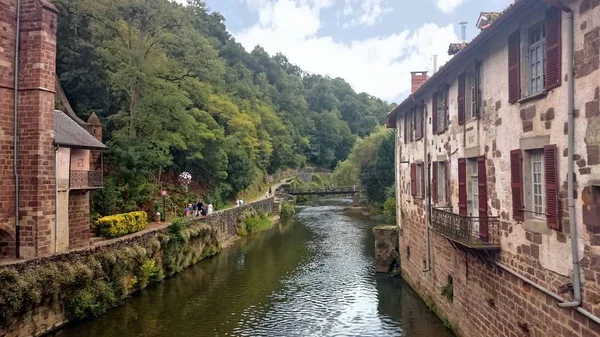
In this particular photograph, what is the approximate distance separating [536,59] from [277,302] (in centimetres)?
1316

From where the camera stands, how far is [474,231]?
1196 centimetres

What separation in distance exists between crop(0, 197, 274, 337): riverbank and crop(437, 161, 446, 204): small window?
11727 millimetres

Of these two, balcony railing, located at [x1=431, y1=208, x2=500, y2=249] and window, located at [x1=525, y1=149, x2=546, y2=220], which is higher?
window, located at [x1=525, y1=149, x2=546, y2=220]

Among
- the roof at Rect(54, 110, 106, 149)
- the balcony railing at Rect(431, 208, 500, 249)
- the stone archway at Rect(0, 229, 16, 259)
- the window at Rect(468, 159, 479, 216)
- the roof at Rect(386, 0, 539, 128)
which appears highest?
the roof at Rect(386, 0, 539, 128)

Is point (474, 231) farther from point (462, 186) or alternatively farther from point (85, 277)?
point (85, 277)

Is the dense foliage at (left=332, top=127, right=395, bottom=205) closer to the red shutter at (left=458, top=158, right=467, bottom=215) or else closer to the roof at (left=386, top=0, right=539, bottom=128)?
the roof at (left=386, top=0, right=539, bottom=128)

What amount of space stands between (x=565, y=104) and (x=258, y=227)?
34.8 meters

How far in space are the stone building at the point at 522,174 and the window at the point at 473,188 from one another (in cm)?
3

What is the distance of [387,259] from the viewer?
23359mm

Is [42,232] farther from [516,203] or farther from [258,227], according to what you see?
[258,227]

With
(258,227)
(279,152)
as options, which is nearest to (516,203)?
(258,227)

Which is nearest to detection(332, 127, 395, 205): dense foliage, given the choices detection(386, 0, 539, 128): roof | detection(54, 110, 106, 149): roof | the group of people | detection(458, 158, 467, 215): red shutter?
the group of people

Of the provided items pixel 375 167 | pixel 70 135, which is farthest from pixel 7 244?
pixel 375 167

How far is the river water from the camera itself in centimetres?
1565
